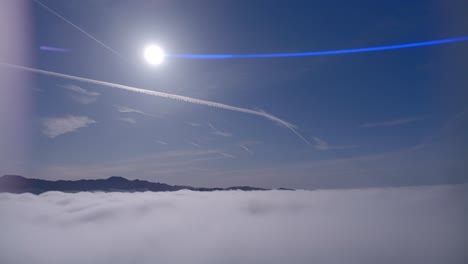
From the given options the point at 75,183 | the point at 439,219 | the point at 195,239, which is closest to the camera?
the point at 439,219

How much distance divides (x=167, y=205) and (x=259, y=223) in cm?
2237

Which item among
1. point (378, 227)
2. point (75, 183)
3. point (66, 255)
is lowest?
point (66, 255)

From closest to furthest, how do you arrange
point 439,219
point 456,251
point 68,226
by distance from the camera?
1. point 456,251
2. point 439,219
3. point 68,226

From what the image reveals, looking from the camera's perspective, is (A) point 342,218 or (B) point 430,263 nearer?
(B) point 430,263

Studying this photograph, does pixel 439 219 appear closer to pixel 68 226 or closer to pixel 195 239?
pixel 195 239

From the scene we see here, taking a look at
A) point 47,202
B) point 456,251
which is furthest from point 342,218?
point 47,202

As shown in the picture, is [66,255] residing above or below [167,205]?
below

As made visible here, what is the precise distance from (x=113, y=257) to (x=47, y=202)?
143ft

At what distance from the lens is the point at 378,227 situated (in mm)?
16562

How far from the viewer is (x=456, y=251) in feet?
27.8

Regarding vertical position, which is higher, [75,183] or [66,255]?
[75,183]

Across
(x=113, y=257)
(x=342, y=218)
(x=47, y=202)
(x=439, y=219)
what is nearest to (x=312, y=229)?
(x=342, y=218)

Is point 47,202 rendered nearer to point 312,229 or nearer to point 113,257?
point 113,257

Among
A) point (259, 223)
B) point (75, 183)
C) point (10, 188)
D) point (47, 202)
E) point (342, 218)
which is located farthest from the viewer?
point (75, 183)
